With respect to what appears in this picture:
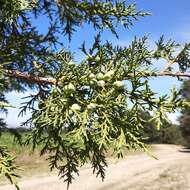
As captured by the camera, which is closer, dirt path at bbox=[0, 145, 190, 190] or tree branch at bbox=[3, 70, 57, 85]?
tree branch at bbox=[3, 70, 57, 85]

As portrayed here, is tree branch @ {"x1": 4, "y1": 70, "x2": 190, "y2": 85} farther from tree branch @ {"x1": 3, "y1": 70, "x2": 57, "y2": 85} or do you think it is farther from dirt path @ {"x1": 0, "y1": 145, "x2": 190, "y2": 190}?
dirt path @ {"x1": 0, "y1": 145, "x2": 190, "y2": 190}

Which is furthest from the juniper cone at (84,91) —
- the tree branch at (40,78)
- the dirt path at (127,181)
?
the dirt path at (127,181)

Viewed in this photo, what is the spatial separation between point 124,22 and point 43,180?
2217 centimetres

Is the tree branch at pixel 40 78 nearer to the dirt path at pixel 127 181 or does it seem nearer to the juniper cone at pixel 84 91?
the juniper cone at pixel 84 91

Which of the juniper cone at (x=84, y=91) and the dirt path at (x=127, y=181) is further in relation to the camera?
the dirt path at (x=127, y=181)

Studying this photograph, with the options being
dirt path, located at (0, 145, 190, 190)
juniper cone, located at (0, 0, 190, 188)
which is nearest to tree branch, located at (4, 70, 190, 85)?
juniper cone, located at (0, 0, 190, 188)

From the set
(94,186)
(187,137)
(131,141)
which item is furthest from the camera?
(187,137)

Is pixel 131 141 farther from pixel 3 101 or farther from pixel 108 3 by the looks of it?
pixel 108 3

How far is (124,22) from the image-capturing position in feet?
23.0

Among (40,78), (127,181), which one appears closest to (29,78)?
(40,78)

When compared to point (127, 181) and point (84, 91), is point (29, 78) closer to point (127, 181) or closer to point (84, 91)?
point (84, 91)

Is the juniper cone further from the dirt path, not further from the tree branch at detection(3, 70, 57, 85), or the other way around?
the dirt path

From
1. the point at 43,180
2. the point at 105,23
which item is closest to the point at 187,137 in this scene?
the point at 43,180

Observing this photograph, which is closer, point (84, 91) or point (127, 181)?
point (84, 91)
